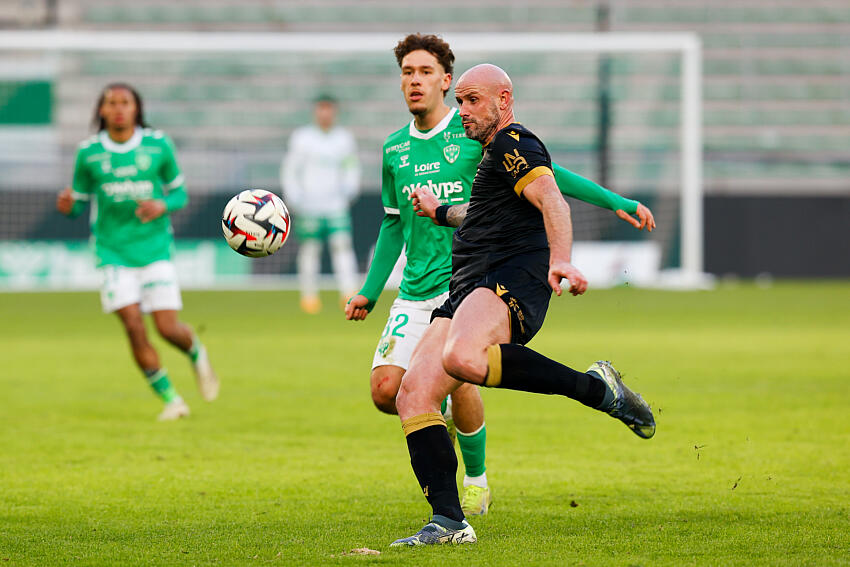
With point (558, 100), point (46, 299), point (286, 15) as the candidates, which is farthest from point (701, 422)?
point (286, 15)

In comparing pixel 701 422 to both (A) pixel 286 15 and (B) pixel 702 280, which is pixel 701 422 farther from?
(A) pixel 286 15

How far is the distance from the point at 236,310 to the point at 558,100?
1070 centimetres

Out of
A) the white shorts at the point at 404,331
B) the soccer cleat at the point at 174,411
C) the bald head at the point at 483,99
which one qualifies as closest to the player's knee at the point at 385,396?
the white shorts at the point at 404,331

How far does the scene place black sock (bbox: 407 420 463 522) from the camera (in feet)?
15.3

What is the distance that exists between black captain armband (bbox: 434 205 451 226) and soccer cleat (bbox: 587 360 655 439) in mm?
909

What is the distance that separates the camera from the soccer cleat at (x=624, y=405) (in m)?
5.01

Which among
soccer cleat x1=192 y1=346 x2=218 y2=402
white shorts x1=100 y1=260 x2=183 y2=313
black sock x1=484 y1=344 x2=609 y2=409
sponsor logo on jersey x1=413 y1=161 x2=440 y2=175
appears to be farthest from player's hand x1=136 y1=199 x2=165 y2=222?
black sock x1=484 y1=344 x2=609 y2=409

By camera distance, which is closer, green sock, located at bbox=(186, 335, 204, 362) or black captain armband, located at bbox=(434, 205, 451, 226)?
black captain armband, located at bbox=(434, 205, 451, 226)

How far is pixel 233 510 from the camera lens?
17.7ft

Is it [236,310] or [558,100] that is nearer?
[236,310]

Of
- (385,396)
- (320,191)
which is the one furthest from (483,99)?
(320,191)

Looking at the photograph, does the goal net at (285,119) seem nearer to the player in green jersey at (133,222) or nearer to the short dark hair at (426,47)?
the player in green jersey at (133,222)

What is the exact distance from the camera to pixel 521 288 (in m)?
4.82

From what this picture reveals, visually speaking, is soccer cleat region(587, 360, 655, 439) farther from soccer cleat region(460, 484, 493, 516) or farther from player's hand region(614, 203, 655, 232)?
soccer cleat region(460, 484, 493, 516)
